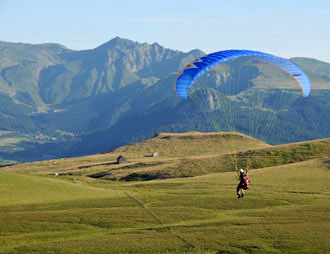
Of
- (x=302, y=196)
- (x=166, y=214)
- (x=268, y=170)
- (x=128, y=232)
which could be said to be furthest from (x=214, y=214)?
(x=268, y=170)

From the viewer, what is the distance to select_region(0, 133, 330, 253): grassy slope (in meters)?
49.4

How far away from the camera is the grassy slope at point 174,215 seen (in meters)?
49.4

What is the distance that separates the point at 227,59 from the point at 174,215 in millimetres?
21862

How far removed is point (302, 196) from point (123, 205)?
1083 inches

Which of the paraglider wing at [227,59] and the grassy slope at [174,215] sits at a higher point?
the paraglider wing at [227,59]

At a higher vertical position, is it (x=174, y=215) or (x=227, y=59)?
(x=227, y=59)

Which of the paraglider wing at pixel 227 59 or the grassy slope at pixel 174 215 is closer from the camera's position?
the grassy slope at pixel 174 215

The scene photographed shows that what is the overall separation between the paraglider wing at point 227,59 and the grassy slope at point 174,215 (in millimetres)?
16132

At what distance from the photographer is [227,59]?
53.6 metres

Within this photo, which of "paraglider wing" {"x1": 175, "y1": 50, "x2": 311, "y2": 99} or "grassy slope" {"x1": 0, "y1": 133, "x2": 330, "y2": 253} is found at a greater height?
"paraglider wing" {"x1": 175, "y1": 50, "x2": 311, "y2": 99}

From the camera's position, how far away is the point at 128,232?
181 ft

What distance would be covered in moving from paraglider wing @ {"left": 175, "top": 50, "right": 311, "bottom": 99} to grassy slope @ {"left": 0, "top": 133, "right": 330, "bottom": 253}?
1613 centimetres

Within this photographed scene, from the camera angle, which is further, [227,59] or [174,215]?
[174,215]

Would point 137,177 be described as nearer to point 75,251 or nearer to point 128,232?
point 128,232
